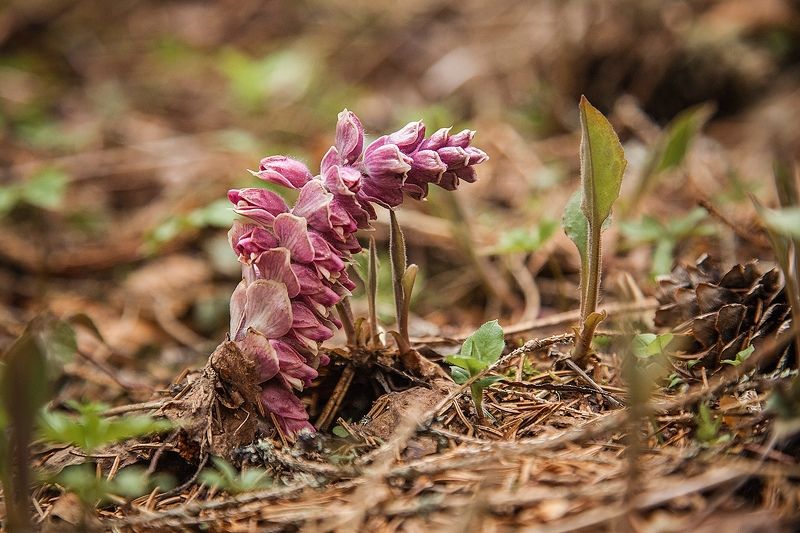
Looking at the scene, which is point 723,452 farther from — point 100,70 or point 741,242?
point 100,70

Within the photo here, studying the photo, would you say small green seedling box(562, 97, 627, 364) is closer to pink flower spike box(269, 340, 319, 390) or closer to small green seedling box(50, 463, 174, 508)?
pink flower spike box(269, 340, 319, 390)

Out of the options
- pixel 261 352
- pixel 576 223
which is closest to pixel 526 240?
pixel 576 223

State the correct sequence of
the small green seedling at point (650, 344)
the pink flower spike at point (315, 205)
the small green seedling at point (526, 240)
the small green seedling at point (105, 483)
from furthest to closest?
1. the small green seedling at point (526, 240)
2. the small green seedling at point (650, 344)
3. the pink flower spike at point (315, 205)
4. the small green seedling at point (105, 483)

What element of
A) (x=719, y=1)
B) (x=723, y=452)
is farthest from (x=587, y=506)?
(x=719, y=1)

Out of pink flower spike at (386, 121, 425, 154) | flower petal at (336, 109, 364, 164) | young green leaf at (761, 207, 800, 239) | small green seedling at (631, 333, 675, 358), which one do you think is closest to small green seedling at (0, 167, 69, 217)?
flower petal at (336, 109, 364, 164)

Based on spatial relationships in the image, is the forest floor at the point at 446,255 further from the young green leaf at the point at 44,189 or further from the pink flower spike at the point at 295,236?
the pink flower spike at the point at 295,236

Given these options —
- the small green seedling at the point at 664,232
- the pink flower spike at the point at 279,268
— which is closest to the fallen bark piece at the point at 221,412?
the pink flower spike at the point at 279,268

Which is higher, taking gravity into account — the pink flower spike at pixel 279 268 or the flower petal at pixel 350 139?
the flower petal at pixel 350 139
